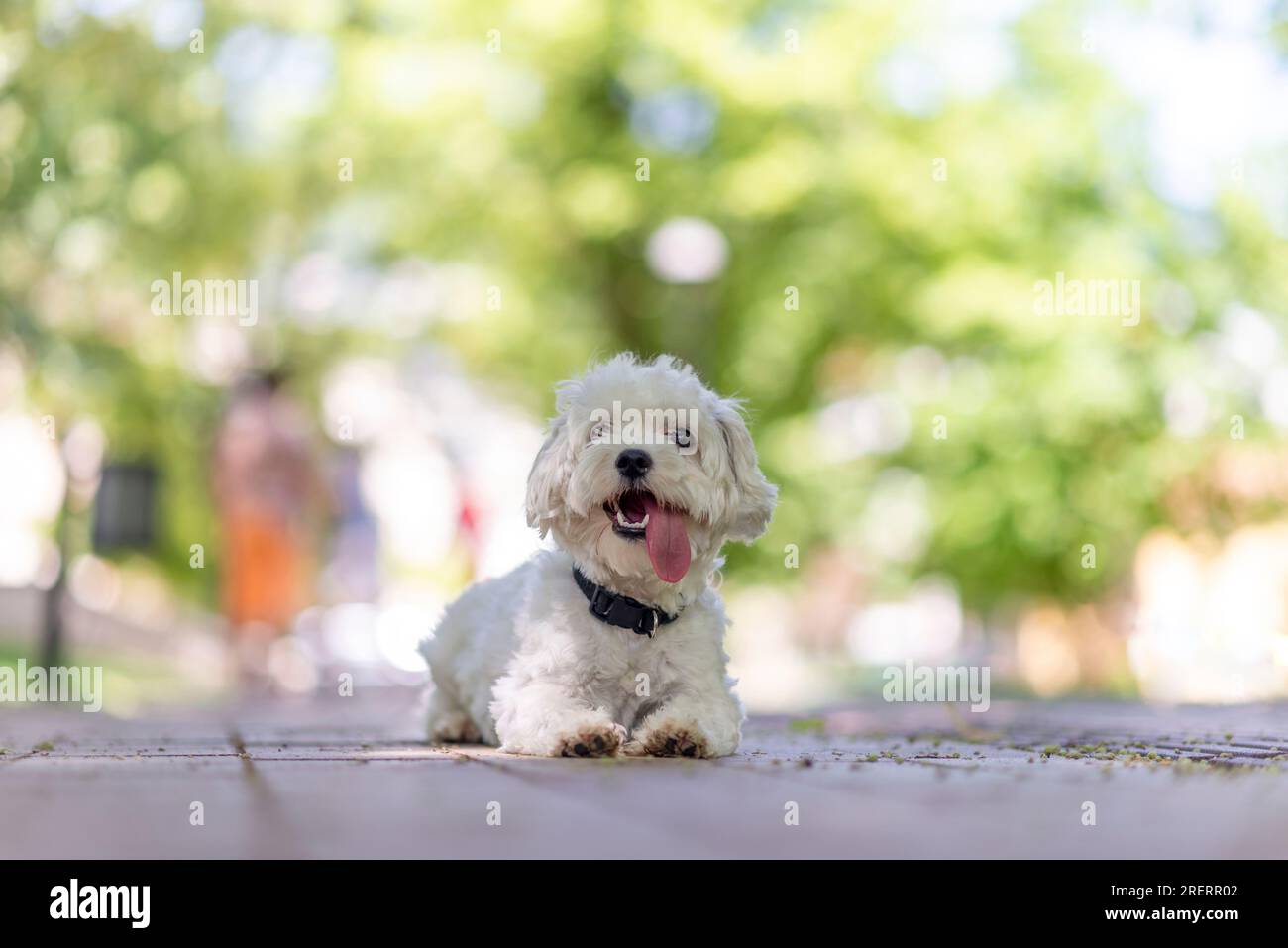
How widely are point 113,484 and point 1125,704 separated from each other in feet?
70.2

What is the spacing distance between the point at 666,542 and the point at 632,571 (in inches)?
6.7

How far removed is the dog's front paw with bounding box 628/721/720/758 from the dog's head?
1.79ft

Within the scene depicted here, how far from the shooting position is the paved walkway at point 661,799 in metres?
3.80

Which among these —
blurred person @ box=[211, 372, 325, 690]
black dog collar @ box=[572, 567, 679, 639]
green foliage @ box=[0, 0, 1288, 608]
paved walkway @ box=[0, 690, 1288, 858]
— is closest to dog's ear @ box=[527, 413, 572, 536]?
black dog collar @ box=[572, 567, 679, 639]

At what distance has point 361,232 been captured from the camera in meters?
23.5

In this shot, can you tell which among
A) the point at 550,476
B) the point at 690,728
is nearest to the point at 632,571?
the point at 550,476

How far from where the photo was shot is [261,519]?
14.7 metres

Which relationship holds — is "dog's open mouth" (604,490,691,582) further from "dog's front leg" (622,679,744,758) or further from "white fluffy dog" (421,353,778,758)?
"dog's front leg" (622,679,744,758)

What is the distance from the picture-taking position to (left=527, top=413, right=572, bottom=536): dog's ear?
5.93 m

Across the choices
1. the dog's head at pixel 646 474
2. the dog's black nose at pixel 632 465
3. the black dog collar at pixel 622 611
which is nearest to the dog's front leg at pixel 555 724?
the black dog collar at pixel 622 611

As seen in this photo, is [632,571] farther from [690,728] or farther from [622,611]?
[690,728]

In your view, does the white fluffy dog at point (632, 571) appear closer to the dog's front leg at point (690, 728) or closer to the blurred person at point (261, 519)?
the dog's front leg at point (690, 728)

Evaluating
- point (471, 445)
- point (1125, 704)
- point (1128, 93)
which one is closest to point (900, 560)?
point (1128, 93)

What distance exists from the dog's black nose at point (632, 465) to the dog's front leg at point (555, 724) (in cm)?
86
